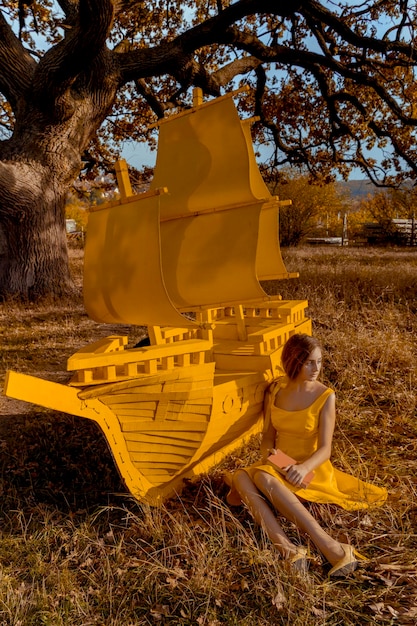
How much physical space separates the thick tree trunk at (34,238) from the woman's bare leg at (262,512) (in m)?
7.09

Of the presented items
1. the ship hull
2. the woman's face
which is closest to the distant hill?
the ship hull

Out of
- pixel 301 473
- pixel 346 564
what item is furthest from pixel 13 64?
pixel 346 564

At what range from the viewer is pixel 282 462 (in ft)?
9.36

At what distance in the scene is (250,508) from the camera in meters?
2.83

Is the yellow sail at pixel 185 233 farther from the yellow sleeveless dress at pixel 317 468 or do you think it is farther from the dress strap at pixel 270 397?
the yellow sleeveless dress at pixel 317 468

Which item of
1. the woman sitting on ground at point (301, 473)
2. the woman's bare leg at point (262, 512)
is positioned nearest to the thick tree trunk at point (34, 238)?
the woman sitting on ground at point (301, 473)

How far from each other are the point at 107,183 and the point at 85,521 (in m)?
14.0

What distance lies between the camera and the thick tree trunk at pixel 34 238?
897cm

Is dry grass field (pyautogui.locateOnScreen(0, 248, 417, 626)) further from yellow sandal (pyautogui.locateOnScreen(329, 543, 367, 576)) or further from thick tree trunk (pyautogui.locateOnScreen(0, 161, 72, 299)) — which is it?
thick tree trunk (pyautogui.locateOnScreen(0, 161, 72, 299))

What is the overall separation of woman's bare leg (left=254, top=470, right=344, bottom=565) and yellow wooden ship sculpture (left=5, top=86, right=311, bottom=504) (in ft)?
1.76

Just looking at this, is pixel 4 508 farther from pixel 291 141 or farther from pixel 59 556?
pixel 291 141

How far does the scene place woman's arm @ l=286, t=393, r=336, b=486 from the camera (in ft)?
9.14

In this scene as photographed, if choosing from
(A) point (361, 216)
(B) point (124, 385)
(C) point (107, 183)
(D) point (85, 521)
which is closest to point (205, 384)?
(B) point (124, 385)

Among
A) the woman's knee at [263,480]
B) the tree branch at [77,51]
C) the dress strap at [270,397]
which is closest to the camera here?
the woman's knee at [263,480]
